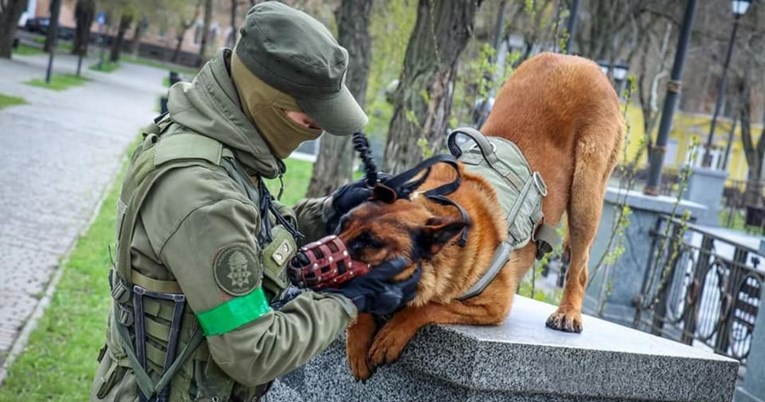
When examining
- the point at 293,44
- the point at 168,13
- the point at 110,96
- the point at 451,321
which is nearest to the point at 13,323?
the point at 451,321

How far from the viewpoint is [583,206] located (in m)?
4.49

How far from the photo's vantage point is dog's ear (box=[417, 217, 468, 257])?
3.31 metres

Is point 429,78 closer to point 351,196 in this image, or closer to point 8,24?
point 351,196

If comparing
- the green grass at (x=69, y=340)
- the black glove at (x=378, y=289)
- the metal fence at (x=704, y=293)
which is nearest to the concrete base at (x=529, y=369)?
the black glove at (x=378, y=289)

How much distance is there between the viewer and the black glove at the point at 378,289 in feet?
10.1

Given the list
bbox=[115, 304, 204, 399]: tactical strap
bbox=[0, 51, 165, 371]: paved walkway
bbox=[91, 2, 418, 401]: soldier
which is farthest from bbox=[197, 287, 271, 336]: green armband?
bbox=[0, 51, 165, 371]: paved walkway

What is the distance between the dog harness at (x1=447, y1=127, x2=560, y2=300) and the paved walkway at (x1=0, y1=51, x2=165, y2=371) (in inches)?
176

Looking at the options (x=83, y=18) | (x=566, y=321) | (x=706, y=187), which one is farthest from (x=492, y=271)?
(x=83, y=18)

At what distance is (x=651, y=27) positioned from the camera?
3281cm

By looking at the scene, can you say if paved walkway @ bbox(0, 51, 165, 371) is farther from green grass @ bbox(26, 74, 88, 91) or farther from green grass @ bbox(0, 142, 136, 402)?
green grass @ bbox(26, 74, 88, 91)

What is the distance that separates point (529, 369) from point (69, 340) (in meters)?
4.96

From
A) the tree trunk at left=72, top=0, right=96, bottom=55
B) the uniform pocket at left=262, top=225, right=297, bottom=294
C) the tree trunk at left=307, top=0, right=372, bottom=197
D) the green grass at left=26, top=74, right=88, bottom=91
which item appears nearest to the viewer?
the uniform pocket at left=262, top=225, right=297, bottom=294

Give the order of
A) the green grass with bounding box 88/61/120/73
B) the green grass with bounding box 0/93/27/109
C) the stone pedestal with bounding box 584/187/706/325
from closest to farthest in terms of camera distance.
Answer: the stone pedestal with bounding box 584/187/706/325 → the green grass with bounding box 0/93/27/109 → the green grass with bounding box 88/61/120/73

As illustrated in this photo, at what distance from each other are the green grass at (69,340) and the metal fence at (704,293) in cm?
457
